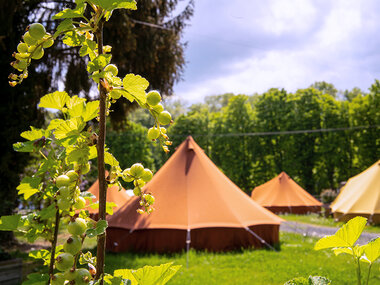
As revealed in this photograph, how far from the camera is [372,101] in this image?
21328 mm

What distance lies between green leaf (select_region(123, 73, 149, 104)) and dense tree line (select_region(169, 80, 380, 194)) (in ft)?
68.7

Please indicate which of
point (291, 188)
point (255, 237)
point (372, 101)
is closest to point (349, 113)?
point (372, 101)

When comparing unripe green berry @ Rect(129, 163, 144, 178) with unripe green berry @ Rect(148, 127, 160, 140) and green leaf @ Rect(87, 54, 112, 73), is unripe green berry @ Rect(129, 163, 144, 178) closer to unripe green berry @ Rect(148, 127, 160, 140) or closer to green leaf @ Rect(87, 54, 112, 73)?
unripe green berry @ Rect(148, 127, 160, 140)

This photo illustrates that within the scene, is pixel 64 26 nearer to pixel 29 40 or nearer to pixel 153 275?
pixel 29 40

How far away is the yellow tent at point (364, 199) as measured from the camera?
11026 mm

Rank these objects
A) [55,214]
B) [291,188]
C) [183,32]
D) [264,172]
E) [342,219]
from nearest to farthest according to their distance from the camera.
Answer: [55,214] → [183,32] → [342,219] → [291,188] → [264,172]

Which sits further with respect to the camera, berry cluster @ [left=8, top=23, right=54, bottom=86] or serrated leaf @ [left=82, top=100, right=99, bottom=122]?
serrated leaf @ [left=82, top=100, right=99, bottom=122]

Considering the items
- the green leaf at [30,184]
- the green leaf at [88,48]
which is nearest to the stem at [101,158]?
the green leaf at [88,48]

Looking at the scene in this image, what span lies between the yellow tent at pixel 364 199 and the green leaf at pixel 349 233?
11804 millimetres

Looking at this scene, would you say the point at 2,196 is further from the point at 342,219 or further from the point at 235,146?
the point at 235,146

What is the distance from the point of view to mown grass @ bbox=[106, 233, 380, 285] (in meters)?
4.74

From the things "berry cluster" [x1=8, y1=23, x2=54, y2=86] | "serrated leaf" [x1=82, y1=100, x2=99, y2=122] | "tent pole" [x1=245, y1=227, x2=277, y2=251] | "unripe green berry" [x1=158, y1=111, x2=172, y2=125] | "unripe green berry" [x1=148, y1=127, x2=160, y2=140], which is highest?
"berry cluster" [x1=8, y1=23, x2=54, y2=86]

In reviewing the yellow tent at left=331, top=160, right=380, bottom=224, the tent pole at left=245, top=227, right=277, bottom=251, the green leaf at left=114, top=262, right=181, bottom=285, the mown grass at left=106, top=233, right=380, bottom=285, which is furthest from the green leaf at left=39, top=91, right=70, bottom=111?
the yellow tent at left=331, top=160, right=380, bottom=224

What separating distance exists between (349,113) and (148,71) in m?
18.4
